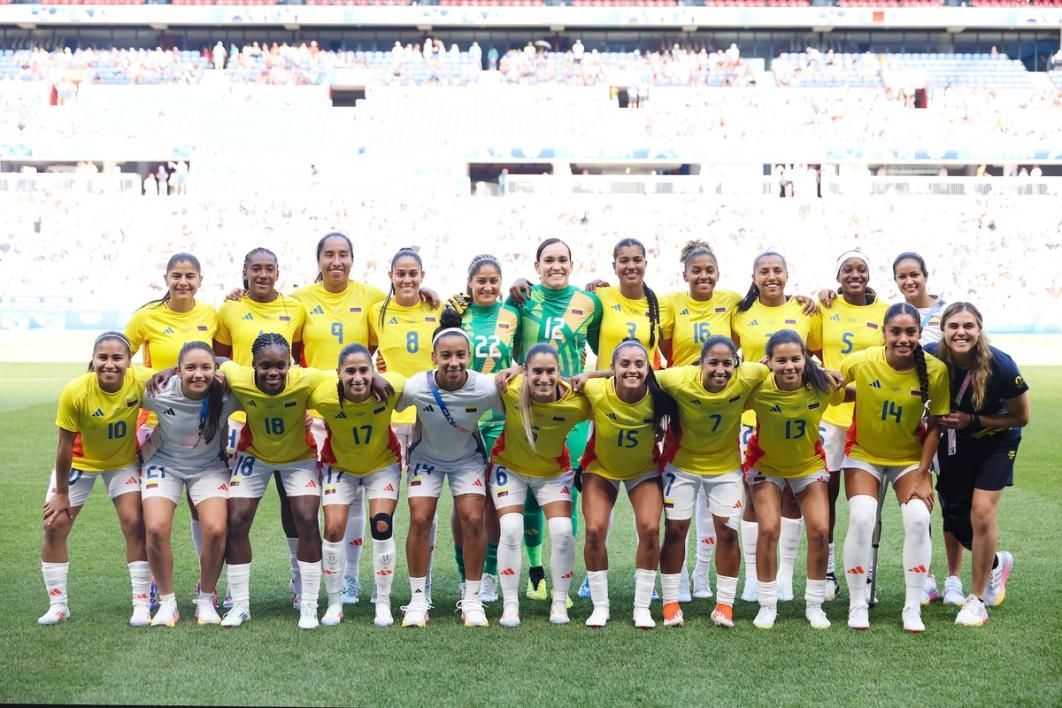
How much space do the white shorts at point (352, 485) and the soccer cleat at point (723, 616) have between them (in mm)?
1698

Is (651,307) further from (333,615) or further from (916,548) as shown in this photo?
(333,615)

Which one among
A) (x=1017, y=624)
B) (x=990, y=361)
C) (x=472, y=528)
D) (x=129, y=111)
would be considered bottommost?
(x=1017, y=624)

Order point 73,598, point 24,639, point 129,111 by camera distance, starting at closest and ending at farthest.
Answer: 1. point 24,639
2. point 73,598
3. point 129,111

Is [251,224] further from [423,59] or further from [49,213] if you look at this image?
[423,59]

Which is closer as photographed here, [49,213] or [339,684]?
[339,684]

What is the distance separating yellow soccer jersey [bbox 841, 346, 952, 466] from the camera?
5.82 m

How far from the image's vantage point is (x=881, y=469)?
595cm

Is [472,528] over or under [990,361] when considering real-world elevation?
under

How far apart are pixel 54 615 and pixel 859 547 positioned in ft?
13.0

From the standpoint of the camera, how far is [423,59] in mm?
39938

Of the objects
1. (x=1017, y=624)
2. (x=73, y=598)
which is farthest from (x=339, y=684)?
(x=1017, y=624)

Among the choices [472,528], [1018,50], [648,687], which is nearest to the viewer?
[648,687]

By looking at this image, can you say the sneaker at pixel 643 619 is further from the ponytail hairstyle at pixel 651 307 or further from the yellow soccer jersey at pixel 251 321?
the yellow soccer jersey at pixel 251 321

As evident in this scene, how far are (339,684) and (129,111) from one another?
34507mm
